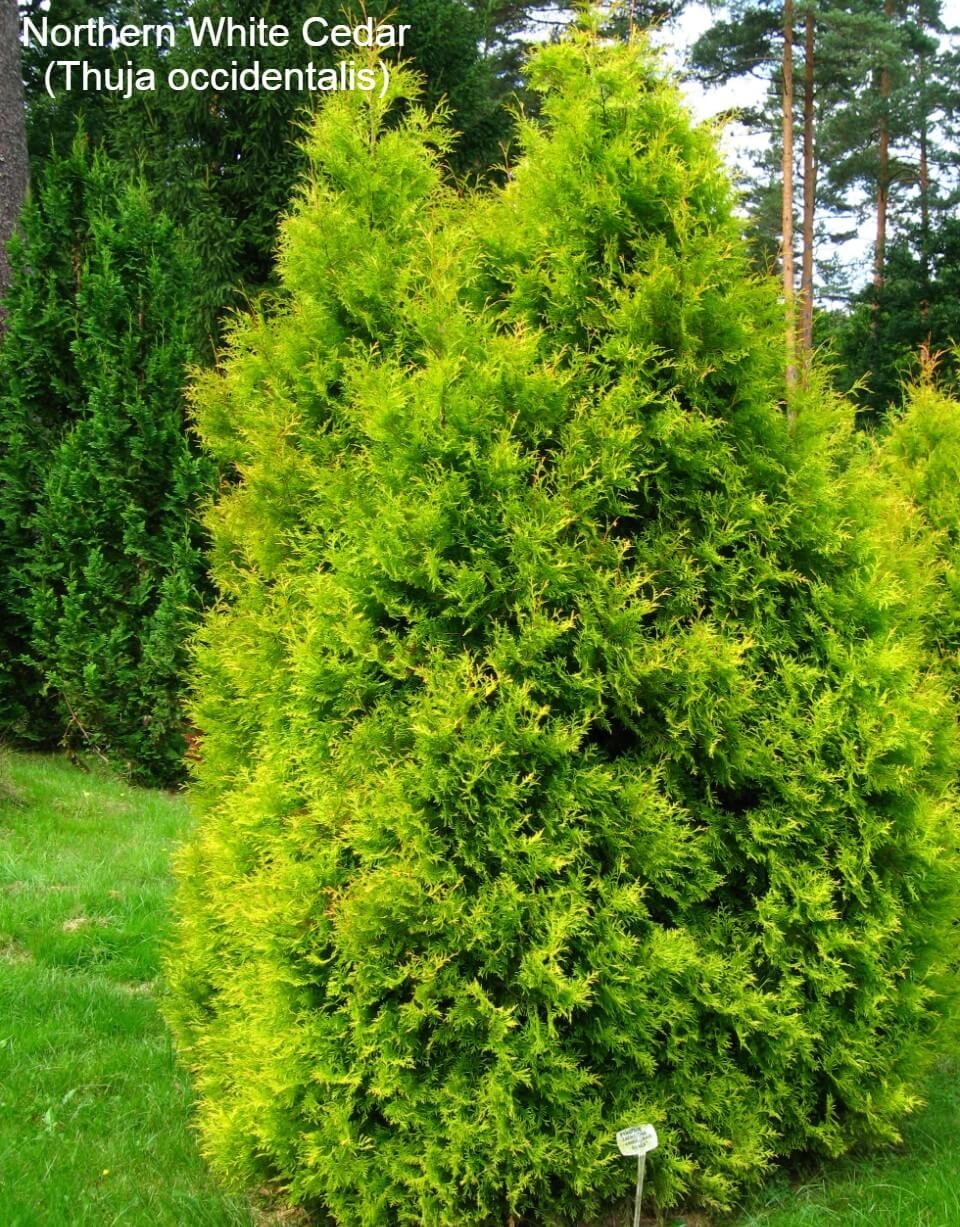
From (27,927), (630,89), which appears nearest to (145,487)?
(27,927)

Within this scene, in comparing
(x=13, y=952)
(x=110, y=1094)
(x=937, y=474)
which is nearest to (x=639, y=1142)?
(x=110, y=1094)

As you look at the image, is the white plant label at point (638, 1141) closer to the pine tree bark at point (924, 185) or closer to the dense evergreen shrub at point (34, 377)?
the dense evergreen shrub at point (34, 377)

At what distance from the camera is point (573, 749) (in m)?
2.74

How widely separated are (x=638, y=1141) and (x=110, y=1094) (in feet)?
7.53

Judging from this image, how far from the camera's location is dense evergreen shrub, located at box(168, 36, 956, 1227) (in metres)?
2.71

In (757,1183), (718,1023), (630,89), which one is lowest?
(757,1183)

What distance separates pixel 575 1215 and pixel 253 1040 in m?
1.02

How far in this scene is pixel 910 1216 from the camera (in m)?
2.80

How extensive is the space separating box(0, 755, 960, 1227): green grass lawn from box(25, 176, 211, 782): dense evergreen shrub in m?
2.42

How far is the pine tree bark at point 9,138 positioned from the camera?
998cm

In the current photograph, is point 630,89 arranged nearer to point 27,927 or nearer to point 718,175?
point 718,175

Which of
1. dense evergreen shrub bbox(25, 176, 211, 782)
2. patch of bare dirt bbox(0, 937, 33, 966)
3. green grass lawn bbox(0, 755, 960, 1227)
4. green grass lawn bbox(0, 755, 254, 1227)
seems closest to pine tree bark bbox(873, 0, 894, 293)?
dense evergreen shrub bbox(25, 176, 211, 782)

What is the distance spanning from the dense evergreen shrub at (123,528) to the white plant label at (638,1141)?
6.91 meters

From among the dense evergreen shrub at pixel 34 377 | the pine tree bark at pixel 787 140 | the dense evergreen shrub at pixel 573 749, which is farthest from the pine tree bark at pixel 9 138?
the pine tree bark at pixel 787 140
